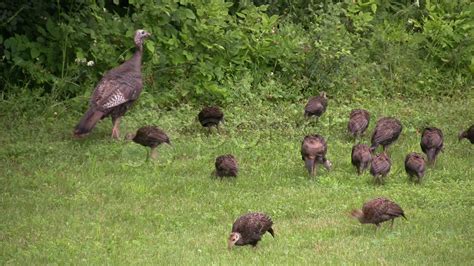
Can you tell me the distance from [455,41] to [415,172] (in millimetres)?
6865

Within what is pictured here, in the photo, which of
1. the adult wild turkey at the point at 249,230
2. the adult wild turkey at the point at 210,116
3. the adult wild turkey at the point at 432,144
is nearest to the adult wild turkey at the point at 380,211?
the adult wild turkey at the point at 249,230

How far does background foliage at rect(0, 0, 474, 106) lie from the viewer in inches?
707

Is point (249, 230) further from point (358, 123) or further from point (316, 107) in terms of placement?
point (316, 107)

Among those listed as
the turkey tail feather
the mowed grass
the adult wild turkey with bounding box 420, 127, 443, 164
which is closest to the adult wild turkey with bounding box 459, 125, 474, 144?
the mowed grass

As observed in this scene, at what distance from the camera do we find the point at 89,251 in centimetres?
1112

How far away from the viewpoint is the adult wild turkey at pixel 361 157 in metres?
14.2

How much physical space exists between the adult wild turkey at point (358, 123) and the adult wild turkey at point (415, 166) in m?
2.16

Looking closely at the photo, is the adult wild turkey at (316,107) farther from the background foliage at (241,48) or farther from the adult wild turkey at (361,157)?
the adult wild turkey at (361,157)

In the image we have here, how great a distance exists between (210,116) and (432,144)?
3373mm

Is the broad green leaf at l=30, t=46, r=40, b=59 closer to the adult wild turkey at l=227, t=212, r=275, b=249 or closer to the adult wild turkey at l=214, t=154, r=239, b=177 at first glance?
the adult wild turkey at l=214, t=154, r=239, b=177

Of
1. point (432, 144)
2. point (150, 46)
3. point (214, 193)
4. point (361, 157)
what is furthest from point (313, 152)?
point (150, 46)

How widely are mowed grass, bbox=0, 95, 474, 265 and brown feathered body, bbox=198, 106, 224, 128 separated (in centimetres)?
23

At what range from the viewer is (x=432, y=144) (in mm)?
14625

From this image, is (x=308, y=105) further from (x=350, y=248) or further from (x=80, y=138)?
(x=350, y=248)
